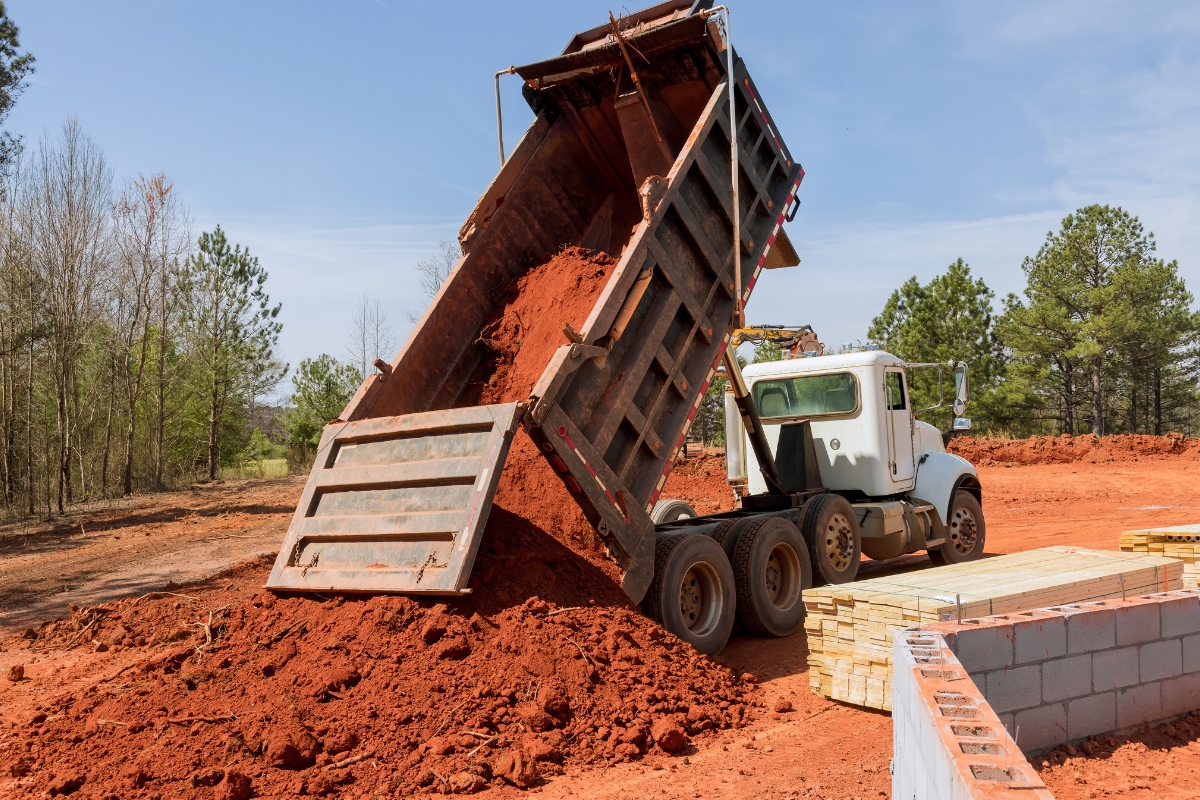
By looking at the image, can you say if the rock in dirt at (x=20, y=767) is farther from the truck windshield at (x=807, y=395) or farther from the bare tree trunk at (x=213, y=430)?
the bare tree trunk at (x=213, y=430)

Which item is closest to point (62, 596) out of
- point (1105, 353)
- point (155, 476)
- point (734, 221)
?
point (734, 221)

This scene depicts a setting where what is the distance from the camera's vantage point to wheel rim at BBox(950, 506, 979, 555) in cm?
1053

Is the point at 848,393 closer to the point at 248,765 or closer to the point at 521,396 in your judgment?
the point at 521,396

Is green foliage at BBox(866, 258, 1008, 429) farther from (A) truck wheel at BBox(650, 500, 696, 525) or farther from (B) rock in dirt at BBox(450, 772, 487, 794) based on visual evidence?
(B) rock in dirt at BBox(450, 772, 487, 794)

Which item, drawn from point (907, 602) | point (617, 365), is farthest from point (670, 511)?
point (907, 602)

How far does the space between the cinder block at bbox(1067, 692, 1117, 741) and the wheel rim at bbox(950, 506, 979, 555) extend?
6.02m

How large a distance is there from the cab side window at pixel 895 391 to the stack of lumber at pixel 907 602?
3213 millimetres

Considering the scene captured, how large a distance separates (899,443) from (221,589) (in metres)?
7.45

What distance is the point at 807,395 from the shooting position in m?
9.69

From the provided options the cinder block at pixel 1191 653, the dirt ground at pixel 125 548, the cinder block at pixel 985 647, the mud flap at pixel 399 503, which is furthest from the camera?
the dirt ground at pixel 125 548

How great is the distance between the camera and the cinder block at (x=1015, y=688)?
168 inches

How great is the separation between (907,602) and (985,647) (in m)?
1.12

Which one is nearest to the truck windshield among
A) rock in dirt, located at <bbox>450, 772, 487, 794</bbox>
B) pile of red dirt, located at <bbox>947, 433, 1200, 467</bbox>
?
rock in dirt, located at <bbox>450, 772, 487, 794</bbox>

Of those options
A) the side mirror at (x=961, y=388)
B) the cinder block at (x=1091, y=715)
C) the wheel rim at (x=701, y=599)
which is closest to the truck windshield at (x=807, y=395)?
the side mirror at (x=961, y=388)
